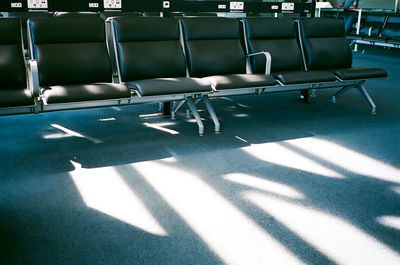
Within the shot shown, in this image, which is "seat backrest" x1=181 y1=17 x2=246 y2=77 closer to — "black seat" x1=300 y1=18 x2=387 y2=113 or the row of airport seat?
the row of airport seat

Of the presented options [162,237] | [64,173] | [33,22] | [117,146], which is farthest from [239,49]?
[162,237]

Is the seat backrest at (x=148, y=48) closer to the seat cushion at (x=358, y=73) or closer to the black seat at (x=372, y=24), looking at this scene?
the seat cushion at (x=358, y=73)

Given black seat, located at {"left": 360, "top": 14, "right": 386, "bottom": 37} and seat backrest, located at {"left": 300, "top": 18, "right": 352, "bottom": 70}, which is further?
black seat, located at {"left": 360, "top": 14, "right": 386, "bottom": 37}

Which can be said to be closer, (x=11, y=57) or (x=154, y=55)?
(x=11, y=57)

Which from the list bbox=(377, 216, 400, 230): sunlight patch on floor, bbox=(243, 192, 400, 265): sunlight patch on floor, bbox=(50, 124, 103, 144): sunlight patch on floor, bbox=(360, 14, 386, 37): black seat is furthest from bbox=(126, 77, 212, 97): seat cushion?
bbox=(360, 14, 386, 37): black seat

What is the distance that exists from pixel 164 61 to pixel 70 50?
0.74m

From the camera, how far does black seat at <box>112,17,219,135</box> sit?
3.03 meters

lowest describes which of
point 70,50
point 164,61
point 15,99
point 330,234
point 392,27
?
point 330,234

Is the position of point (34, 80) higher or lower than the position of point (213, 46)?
lower

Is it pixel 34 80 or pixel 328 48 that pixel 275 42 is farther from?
pixel 34 80

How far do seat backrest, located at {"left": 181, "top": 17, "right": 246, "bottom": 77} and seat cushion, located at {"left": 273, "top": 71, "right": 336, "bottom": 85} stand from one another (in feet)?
1.35

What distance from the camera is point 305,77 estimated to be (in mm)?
3389

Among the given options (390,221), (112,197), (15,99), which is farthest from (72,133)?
(390,221)

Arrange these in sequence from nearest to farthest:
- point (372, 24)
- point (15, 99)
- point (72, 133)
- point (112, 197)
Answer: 1. point (112, 197)
2. point (15, 99)
3. point (72, 133)
4. point (372, 24)
